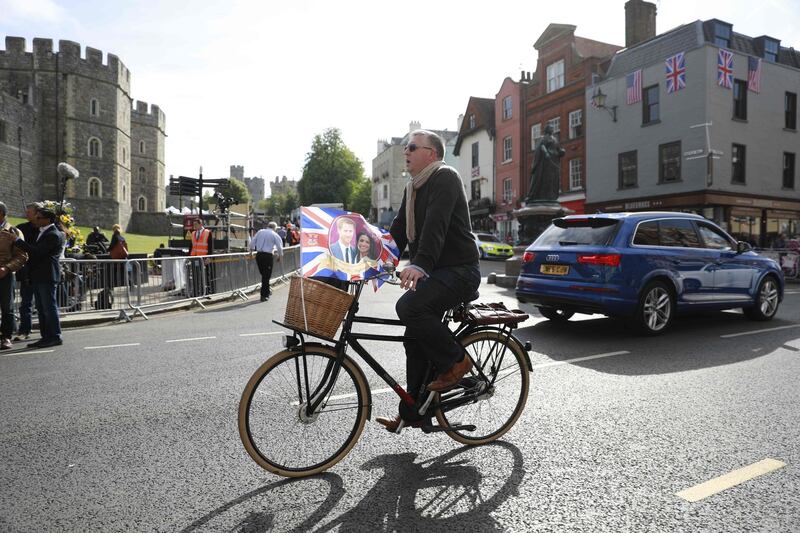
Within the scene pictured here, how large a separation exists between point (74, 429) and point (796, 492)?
459 cm

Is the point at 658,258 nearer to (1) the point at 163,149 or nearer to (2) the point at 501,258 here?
(2) the point at 501,258

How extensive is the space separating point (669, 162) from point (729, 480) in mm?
25699

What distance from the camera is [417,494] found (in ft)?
9.18

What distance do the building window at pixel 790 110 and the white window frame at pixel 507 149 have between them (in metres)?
16.0

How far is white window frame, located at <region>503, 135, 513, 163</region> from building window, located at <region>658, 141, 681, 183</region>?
43.3 ft

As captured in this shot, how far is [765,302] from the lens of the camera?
8.62 meters

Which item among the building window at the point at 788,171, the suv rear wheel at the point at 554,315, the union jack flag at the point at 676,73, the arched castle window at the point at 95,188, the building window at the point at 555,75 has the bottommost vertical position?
the suv rear wheel at the point at 554,315

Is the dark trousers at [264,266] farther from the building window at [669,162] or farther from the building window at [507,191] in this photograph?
the building window at [507,191]

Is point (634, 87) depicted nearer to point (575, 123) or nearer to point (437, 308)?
point (575, 123)

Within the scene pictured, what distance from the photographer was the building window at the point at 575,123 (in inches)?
1215

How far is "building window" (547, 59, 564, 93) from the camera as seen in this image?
32906 millimetres

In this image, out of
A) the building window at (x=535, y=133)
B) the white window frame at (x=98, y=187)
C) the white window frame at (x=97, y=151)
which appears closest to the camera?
the building window at (x=535, y=133)

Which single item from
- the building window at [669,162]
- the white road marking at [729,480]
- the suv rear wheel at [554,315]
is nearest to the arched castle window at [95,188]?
the building window at [669,162]

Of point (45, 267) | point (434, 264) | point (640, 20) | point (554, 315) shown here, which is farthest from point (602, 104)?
point (434, 264)
